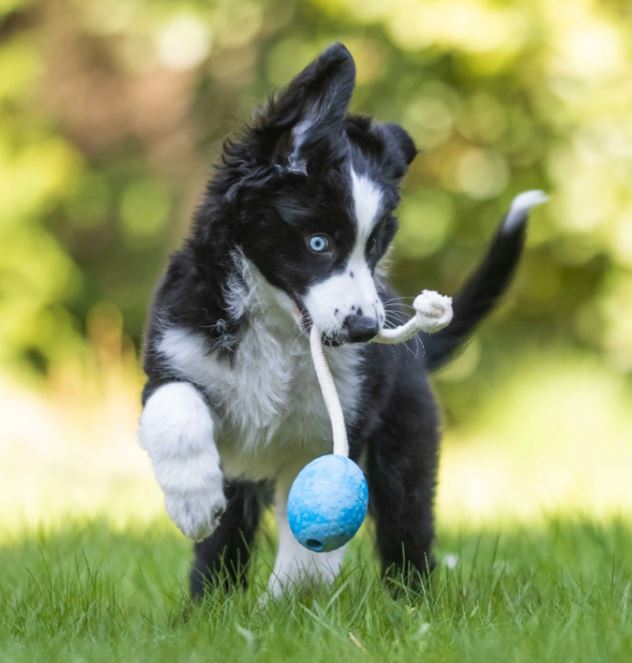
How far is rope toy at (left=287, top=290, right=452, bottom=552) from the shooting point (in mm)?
2941

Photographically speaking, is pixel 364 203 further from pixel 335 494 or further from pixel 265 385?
pixel 335 494

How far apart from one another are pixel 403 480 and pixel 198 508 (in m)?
0.98

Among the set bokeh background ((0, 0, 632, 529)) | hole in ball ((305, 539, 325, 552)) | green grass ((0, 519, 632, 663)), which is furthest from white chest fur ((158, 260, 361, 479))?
bokeh background ((0, 0, 632, 529))

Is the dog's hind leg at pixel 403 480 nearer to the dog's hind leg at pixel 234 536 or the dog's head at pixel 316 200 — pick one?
the dog's hind leg at pixel 234 536

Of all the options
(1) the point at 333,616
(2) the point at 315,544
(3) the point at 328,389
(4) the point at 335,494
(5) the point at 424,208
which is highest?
(5) the point at 424,208

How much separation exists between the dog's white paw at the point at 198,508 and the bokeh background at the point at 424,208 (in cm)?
410

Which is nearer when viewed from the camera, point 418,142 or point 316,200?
point 316,200

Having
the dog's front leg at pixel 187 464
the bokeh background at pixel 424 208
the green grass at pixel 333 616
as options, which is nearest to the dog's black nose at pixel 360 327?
the dog's front leg at pixel 187 464

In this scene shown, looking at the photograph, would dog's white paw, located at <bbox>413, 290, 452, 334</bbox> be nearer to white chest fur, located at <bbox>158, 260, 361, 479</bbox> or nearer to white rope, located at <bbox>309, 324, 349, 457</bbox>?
white rope, located at <bbox>309, 324, 349, 457</bbox>

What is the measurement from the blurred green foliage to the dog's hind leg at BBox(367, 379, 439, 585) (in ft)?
14.8

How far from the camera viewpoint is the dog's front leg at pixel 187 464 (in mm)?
3094

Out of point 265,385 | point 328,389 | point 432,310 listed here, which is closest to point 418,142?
point 265,385

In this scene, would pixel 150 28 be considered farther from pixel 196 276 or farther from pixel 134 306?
pixel 196 276

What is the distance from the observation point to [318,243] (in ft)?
10.7
